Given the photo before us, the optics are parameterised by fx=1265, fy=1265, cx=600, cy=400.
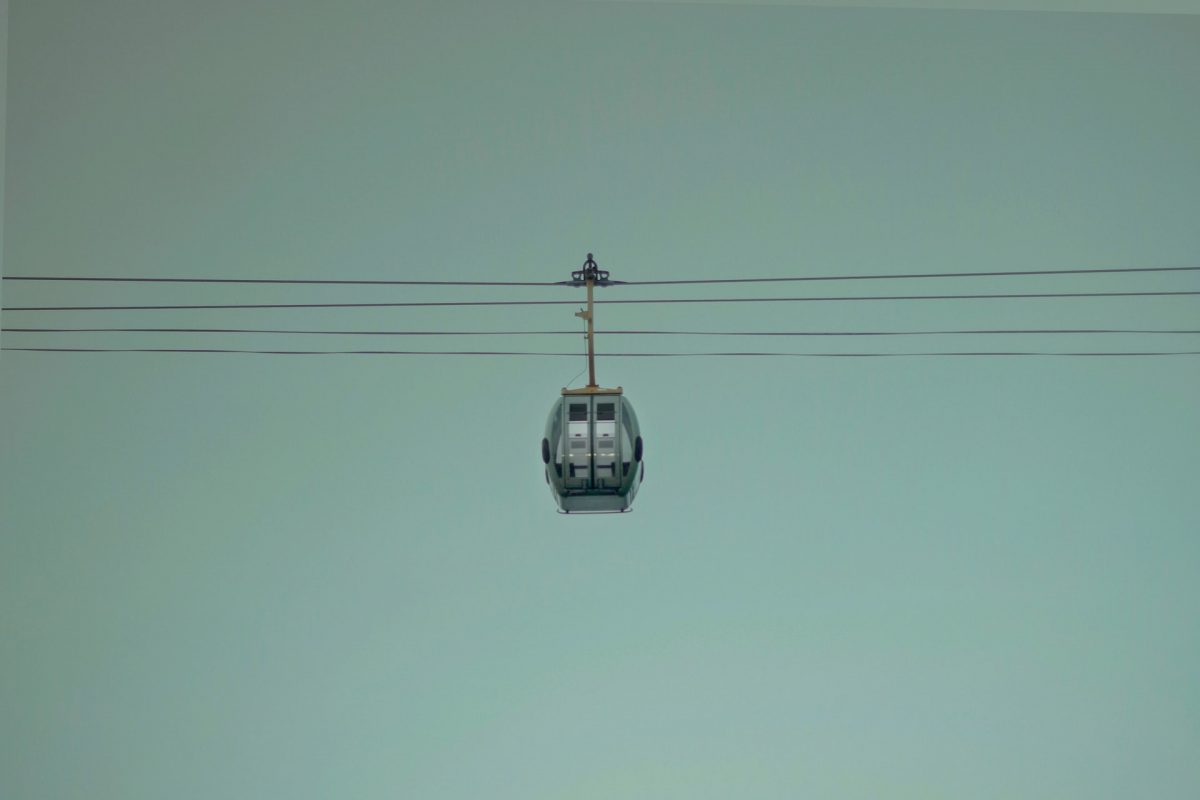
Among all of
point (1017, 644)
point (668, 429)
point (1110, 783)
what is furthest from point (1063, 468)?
point (668, 429)

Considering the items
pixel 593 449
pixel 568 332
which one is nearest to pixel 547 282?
pixel 568 332

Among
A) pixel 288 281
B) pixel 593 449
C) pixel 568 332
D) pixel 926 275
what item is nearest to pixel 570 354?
pixel 568 332

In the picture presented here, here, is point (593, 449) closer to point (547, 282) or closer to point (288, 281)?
point (547, 282)

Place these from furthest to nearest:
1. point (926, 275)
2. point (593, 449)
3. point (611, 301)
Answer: point (926, 275) < point (611, 301) < point (593, 449)

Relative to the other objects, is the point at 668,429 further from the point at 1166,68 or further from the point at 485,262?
the point at 1166,68

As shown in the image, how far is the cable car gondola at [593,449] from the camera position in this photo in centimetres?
560

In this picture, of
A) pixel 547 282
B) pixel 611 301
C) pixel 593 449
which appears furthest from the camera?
pixel 611 301

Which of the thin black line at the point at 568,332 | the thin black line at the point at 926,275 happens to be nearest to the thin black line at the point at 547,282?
the thin black line at the point at 926,275

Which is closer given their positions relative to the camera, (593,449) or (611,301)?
(593,449)

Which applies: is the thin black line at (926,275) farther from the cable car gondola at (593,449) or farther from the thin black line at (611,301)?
the cable car gondola at (593,449)

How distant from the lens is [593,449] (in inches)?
220

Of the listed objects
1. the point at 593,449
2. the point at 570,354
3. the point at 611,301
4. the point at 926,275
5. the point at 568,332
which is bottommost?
the point at 593,449

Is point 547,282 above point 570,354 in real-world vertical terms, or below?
above

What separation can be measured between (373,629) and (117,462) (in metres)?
1.69
